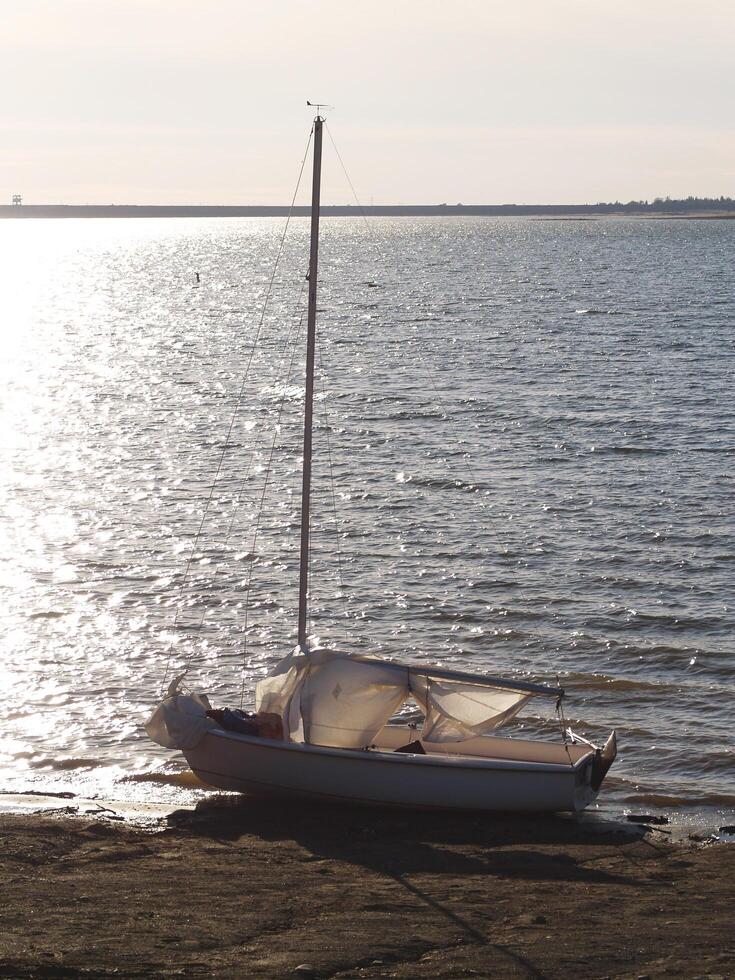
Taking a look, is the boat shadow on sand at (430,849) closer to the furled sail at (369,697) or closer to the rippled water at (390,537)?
the furled sail at (369,697)

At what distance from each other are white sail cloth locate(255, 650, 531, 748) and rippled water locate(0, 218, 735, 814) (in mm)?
2807

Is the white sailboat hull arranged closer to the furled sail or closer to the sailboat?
the sailboat

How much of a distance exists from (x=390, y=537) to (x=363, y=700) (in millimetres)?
16397

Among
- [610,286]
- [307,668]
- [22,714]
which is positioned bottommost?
[22,714]

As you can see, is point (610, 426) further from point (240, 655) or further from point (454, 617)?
point (240, 655)

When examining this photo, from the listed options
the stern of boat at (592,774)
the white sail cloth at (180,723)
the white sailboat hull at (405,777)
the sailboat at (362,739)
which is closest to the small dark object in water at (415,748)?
the sailboat at (362,739)

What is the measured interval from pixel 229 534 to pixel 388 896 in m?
22.0

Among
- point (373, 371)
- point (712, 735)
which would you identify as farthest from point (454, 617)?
point (373, 371)

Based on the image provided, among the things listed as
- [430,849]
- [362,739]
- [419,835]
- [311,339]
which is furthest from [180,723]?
[311,339]

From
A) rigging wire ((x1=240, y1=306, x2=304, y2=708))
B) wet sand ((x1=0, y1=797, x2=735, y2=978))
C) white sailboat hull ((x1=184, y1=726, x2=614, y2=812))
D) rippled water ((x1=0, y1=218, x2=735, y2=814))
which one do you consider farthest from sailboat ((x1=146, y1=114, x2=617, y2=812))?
rigging wire ((x1=240, y1=306, x2=304, y2=708))

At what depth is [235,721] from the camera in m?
20.5

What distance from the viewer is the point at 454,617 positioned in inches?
1174

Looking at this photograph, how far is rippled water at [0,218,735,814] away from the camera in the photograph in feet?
81.0

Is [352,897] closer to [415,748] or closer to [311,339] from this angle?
[415,748]
